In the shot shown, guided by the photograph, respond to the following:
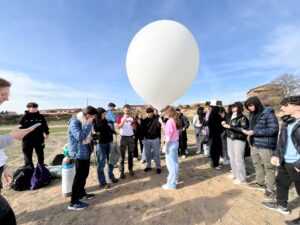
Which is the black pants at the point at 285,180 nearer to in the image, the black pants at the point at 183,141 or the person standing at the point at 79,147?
the person standing at the point at 79,147

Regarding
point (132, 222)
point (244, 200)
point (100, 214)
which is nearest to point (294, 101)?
point (244, 200)

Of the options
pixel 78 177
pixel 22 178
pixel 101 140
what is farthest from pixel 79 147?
pixel 22 178

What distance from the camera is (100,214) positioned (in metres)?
3.16

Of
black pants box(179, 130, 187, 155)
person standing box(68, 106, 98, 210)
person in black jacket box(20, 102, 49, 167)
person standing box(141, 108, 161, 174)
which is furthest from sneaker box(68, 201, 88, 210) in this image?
black pants box(179, 130, 187, 155)

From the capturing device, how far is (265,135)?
3.43 metres

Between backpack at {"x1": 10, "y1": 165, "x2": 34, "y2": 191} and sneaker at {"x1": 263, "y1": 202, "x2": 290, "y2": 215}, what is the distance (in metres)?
5.02

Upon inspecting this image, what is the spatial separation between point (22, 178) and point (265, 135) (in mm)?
5338

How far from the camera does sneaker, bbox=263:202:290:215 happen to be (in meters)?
2.99

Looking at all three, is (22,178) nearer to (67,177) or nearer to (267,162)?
(67,177)

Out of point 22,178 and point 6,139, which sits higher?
point 6,139

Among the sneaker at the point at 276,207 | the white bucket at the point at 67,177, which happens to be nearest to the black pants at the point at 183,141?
the sneaker at the point at 276,207

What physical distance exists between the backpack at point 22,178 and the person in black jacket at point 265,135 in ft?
16.5

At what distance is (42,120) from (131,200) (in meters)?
3.51

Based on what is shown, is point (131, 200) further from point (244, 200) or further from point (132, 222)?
point (244, 200)
